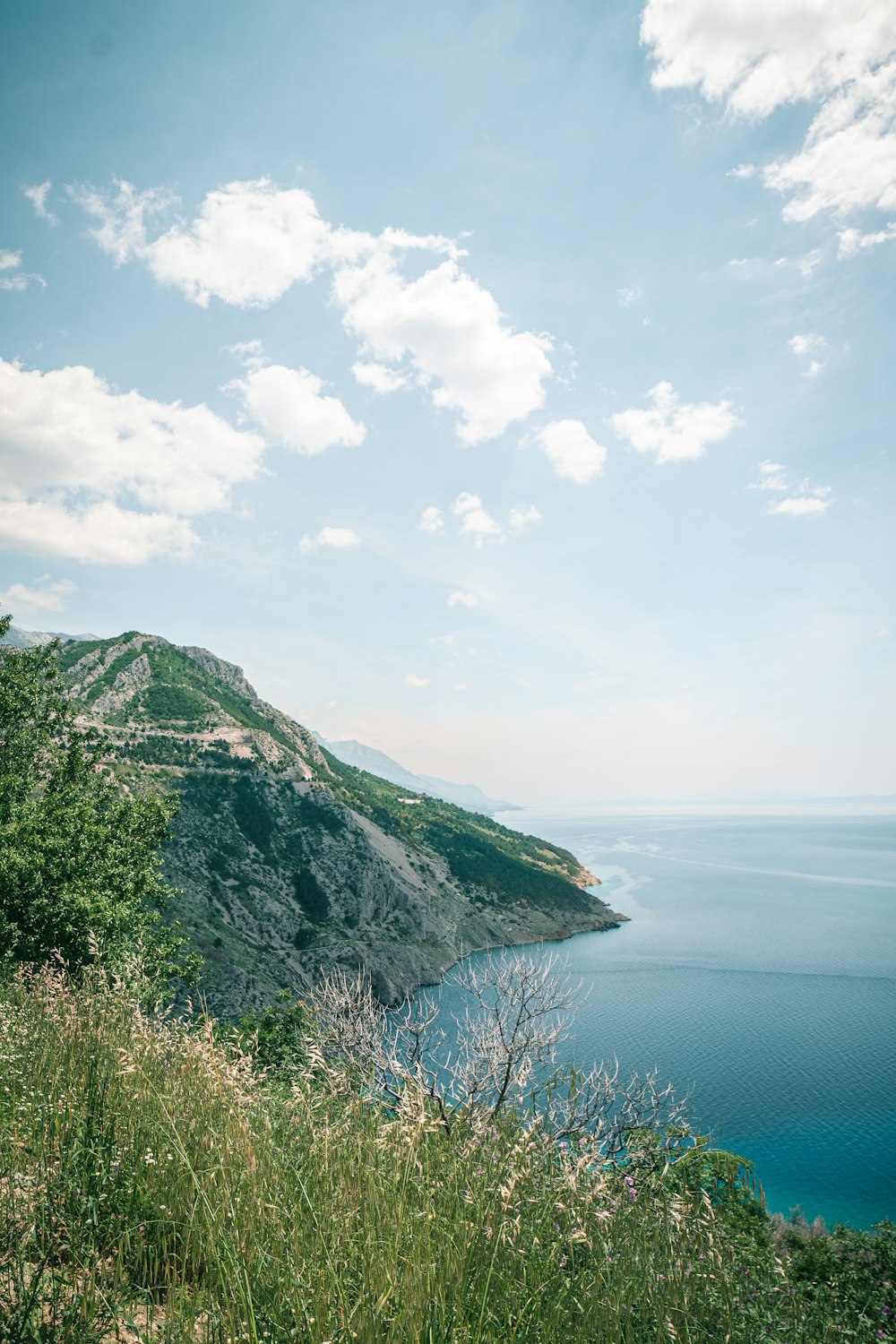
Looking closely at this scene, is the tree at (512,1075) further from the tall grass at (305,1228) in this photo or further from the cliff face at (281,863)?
the cliff face at (281,863)

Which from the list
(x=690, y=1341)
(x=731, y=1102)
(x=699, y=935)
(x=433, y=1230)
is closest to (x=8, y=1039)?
(x=433, y=1230)

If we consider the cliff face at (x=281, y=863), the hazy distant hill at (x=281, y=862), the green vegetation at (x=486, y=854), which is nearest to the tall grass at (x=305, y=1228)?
the cliff face at (x=281, y=863)

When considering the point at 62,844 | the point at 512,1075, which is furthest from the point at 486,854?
the point at 62,844

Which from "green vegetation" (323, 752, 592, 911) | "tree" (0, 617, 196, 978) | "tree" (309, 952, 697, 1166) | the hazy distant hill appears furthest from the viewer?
"green vegetation" (323, 752, 592, 911)

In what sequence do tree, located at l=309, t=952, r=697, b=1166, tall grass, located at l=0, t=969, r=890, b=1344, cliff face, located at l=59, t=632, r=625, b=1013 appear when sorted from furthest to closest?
cliff face, located at l=59, t=632, r=625, b=1013, tree, located at l=309, t=952, r=697, b=1166, tall grass, located at l=0, t=969, r=890, b=1344

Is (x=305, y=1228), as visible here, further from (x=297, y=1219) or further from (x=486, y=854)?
(x=486, y=854)

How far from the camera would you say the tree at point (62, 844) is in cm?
1828

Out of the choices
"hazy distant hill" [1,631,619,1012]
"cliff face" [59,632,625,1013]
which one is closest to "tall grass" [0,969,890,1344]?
"cliff face" [59,632,625,1013]

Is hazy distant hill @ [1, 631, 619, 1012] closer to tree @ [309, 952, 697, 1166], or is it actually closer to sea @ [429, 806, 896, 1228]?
sea @ [429, 806, 896, 1228]

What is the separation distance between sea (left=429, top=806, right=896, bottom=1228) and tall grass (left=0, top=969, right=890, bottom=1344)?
2011 inches

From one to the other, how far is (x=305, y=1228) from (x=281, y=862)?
87809mm

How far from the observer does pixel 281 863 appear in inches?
3307

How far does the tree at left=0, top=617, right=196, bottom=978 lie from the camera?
60.0 ft

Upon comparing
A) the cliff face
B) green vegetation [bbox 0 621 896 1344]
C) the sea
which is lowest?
the sea
